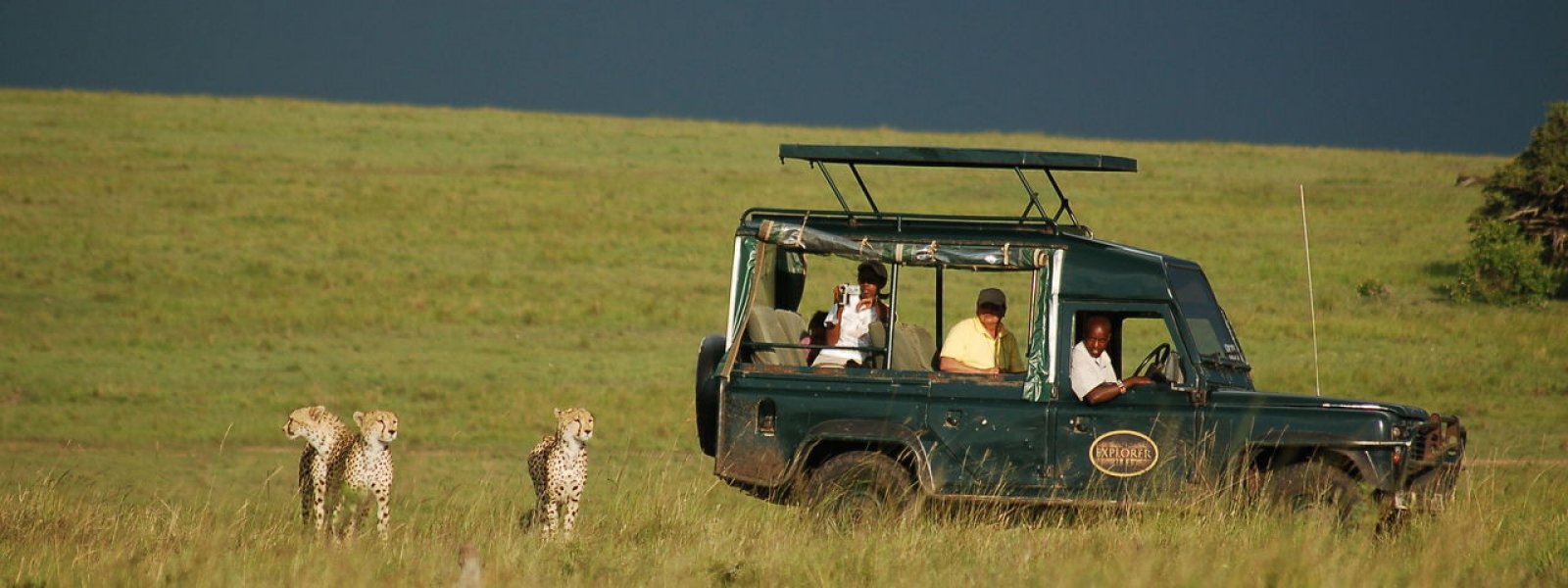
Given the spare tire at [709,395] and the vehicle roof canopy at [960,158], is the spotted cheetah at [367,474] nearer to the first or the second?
the spare tire at [709,395]

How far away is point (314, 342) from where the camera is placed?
28281 millimetres

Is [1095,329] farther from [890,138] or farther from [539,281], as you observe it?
[890,138]

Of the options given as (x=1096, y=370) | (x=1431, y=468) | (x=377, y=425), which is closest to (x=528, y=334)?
(x=377, y=425)

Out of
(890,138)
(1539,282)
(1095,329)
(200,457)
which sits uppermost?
(890,138)

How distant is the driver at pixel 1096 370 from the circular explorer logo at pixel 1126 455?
0.70 feet

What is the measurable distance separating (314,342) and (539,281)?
6.33 meters

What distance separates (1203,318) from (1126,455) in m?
0.94

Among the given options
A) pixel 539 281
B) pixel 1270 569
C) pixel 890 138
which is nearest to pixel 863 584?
pixel 1270 569

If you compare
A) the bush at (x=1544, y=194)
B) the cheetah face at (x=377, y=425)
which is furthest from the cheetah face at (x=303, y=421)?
the bush at (x=1544, y=194)

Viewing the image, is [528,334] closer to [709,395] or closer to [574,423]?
[709,395]

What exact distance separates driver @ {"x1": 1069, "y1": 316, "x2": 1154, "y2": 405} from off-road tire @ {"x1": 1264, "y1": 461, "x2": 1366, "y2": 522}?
0.83 m

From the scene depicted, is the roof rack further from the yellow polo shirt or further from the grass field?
the grass field

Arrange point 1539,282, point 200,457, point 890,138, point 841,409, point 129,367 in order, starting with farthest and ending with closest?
point 890,138 → point 1539,282 → point 129,367 → point 200,457 → point 841,409

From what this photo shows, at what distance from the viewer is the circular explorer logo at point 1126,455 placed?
9.38 metres
